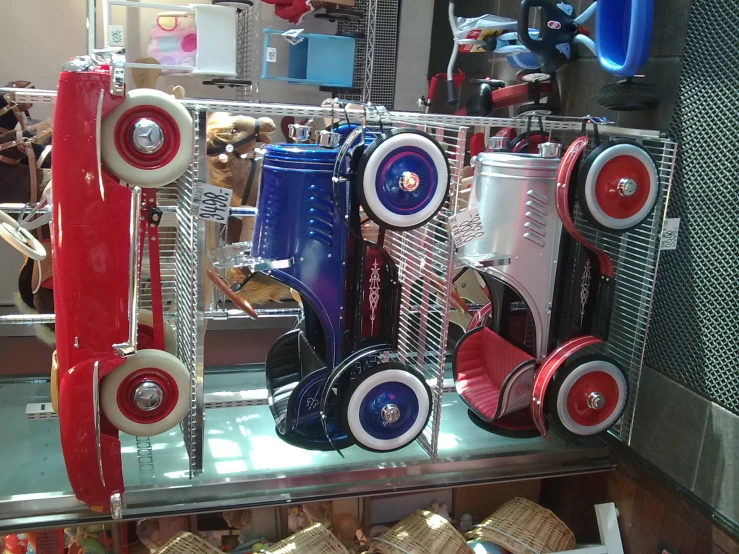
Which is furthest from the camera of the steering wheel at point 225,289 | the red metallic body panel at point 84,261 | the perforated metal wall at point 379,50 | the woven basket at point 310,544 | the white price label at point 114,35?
the perforated metal wall at point 379,50

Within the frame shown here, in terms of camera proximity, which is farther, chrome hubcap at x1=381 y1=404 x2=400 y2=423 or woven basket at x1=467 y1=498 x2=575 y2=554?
woven basket at x1=467 y1=498 x2=575 y2=554

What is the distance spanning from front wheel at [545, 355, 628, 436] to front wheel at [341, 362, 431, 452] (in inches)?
14.1

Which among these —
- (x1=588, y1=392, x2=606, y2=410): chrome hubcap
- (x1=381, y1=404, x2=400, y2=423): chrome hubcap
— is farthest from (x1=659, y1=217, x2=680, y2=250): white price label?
(x1=381, y1=404, x2=400, y2=423): chrome hubcap

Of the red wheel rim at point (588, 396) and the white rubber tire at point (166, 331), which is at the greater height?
the white rubber tire at point (166, 331)

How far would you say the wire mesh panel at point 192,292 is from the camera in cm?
150

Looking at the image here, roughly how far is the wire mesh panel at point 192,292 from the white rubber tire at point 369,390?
1.24 feet

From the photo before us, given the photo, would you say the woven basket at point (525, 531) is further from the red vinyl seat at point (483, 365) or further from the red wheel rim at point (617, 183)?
the red wheel rim at point (617, 183)

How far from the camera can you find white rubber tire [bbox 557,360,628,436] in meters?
1.72

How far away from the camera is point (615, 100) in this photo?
5.81 ft

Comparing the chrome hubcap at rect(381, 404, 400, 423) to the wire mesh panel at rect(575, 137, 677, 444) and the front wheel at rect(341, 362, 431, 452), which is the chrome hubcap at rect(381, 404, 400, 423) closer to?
the front wheel at rect(341, 362, 431, 452)

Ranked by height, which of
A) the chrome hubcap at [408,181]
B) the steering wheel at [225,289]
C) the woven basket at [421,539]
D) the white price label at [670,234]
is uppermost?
the chrome hubcap at [408,181]

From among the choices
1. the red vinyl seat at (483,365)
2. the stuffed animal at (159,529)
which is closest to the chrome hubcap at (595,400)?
the red vinyl seat at (483,365)

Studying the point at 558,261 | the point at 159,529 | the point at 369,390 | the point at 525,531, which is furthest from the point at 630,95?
the point at 159,529

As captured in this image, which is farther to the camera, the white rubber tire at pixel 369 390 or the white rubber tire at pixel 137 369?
the white rubber tire at pixel 369 390
